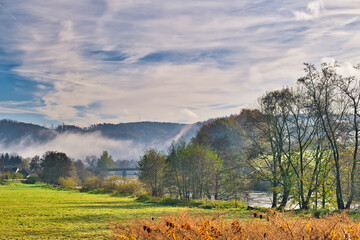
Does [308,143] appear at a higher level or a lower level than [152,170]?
higher

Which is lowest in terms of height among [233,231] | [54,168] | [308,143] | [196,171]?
[54,168]

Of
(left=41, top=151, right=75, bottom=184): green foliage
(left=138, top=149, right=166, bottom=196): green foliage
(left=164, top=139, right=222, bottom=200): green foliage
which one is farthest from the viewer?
(left=41, top=151, right=75, bottom=184): green foliage

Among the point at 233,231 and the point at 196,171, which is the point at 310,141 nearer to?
the point at 196,171

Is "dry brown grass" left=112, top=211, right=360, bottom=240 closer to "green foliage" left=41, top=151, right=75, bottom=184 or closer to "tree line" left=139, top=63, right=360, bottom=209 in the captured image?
"tree line" left=139, top=63, right=360, bottom=209

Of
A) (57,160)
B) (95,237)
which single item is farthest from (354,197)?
(57,160)

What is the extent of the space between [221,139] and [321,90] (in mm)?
36097

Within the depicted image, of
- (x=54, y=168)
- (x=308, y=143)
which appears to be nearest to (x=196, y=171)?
(x=308, y=143)

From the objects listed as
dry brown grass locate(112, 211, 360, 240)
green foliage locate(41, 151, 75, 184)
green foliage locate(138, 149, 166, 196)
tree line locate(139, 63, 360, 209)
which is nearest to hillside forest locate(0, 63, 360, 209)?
tree line locate(139, 63, 360, 209)

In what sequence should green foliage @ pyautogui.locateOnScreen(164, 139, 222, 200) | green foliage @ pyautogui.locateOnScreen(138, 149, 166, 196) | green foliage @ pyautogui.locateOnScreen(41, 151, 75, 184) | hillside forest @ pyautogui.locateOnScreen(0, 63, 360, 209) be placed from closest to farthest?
hillside forest @ pyautogui.locateOnScreen(0, 63, 360, 209) < green foliage @ pyautogui.locateOnScreen(164, 139, 222, 200) < green foliage @ pyautogui.locateOnScreen(138, 149, 166, 196) < green foliage @ pyautogui.locateOnScreen(41, 151, 75, 184)

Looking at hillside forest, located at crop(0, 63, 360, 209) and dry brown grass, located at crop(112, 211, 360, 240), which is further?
hillside forest, located at crop(0, 63, 360, 209)

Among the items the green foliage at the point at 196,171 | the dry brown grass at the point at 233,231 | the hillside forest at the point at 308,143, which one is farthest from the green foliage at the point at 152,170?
the dry brown grass at the point at 233,231

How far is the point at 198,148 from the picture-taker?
4144cm

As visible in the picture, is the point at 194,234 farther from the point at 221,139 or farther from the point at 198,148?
the point at 221,139

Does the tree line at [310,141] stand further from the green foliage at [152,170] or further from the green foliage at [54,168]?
the green foliage at [54,168]
